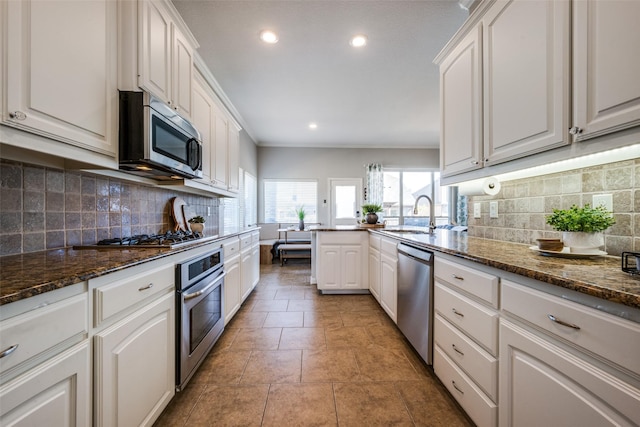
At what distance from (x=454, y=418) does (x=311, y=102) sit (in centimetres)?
393

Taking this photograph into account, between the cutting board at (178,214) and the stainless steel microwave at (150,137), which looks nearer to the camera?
the stainless steel microwave at (150,137)

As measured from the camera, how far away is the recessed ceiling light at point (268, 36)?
2402mm

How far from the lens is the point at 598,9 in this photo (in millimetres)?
926

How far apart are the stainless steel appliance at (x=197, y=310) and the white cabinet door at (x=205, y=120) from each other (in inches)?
35.1

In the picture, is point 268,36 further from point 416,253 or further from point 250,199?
point 250,199

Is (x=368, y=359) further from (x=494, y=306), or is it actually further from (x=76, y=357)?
(x=76, y=357)

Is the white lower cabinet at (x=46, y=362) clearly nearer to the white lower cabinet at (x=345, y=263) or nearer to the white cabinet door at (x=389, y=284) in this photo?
the white cabinet door at (x=389, y=284)

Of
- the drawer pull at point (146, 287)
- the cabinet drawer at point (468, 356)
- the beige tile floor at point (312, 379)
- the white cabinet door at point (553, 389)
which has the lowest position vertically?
the beige tile floor at point (312, 379)

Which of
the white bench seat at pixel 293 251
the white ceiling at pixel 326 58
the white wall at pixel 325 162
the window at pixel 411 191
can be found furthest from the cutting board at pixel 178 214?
the window at pixel 411 191

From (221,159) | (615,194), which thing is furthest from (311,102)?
(615,194)

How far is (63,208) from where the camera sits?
1.38 metres

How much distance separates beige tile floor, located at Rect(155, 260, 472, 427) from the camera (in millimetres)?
1362

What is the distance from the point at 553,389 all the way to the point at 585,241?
2.20 feet

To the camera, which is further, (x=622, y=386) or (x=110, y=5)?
(x=110, y=5)
